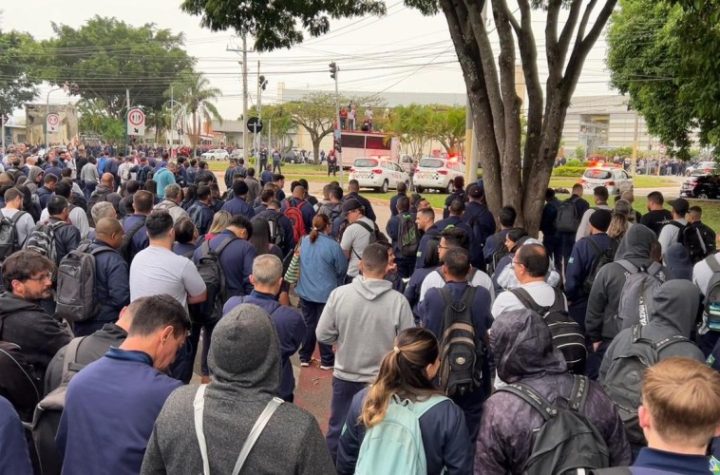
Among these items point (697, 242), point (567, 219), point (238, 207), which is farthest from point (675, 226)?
point (238, 207)

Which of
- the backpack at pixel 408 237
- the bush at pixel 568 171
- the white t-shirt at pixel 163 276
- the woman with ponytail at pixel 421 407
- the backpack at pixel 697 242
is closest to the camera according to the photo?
the woman with ponytail at pixel 421 407

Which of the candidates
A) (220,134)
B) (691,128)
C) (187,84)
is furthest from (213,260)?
(220,134)

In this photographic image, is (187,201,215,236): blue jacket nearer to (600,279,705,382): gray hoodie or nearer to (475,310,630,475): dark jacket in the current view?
(600,279,705,382): gray hoodie

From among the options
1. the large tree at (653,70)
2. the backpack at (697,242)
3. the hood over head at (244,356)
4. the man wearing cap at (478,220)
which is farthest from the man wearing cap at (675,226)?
the large tree at (653,70)

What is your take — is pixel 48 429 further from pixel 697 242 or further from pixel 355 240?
pixel 697 242

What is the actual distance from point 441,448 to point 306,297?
15.5 ft

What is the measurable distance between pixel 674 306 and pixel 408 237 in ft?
17.7

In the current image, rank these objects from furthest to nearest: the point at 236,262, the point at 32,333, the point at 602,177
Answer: the point at 602,177, the point at 236,262, the point at 32,333

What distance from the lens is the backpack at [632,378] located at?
145 inches

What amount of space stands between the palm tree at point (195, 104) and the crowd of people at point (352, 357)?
222ft

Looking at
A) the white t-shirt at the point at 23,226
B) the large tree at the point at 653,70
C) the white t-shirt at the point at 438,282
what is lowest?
the white t-shirt at the point at 438,282

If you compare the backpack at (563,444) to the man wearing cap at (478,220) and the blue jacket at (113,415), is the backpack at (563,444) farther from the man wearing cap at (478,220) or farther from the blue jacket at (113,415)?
the man wearing cap at (478,220)

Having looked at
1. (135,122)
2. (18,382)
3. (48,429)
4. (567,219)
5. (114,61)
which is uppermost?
(114,61)

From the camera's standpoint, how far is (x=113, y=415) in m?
2.98
